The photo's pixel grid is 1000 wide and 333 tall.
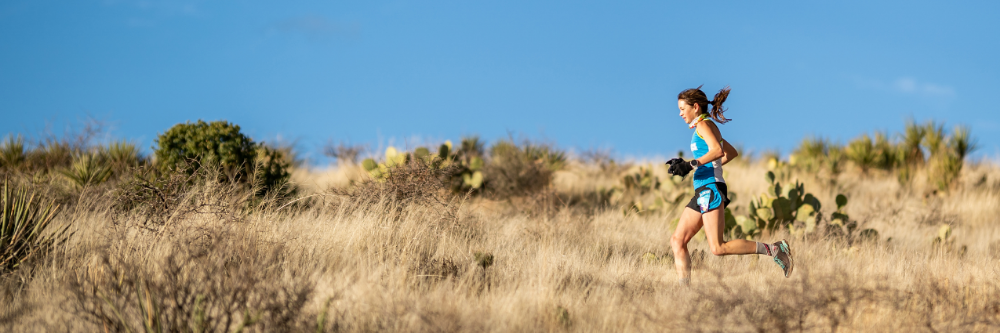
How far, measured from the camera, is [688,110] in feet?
16.5

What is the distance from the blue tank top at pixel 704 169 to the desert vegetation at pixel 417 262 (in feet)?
2.69

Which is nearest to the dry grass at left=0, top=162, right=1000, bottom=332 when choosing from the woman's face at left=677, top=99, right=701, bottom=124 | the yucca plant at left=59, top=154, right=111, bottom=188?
the woman's face at left=677, top=99, right=701, bottom=124

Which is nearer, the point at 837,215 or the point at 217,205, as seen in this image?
the point at 217,205

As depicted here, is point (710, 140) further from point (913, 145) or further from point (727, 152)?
point (913, 145)

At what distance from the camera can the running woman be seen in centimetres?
479

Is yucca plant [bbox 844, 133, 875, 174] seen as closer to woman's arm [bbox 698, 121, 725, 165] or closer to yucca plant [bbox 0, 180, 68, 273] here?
woman's arm [bbox 698, 121, 725, 165]

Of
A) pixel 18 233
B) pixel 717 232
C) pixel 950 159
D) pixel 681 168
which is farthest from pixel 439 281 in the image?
pixel 950 159

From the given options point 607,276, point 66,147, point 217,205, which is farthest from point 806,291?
point 66,147

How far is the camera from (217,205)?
555cm

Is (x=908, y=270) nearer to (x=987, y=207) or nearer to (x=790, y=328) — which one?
(x=790, y=328)

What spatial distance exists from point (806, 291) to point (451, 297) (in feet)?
7.90

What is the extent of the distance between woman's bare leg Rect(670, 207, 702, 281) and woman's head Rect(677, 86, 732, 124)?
79 centimetres

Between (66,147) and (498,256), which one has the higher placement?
(66,147)

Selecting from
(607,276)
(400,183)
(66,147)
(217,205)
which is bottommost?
(607,276)
